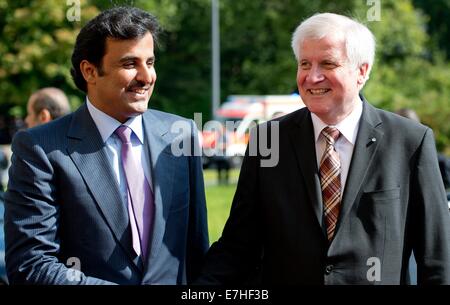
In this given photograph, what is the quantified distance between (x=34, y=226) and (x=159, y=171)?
536 millimetres

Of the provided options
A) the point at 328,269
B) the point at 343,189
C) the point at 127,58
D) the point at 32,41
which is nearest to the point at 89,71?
the point at 127,58

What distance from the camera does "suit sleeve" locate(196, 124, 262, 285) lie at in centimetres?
338

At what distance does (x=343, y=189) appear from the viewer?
3242mm

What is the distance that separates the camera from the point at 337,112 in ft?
10.8

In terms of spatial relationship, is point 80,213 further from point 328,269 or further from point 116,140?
point 328,269

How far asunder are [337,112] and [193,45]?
A: 34.1 m

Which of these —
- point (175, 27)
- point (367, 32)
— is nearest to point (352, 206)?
point (367, 32)

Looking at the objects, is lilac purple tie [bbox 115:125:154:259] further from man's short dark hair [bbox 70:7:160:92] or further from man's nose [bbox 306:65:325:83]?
man's nose [bbox 306:65:325:83]

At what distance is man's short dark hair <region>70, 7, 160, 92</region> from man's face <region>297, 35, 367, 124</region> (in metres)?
0.62

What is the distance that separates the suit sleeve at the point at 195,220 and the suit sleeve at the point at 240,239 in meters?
0.08

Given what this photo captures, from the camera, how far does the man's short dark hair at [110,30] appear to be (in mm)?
3256

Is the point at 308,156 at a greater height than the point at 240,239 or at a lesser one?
greater

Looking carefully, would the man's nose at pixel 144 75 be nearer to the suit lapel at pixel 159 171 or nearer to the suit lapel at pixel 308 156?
the suit lapel at pixel 159 171

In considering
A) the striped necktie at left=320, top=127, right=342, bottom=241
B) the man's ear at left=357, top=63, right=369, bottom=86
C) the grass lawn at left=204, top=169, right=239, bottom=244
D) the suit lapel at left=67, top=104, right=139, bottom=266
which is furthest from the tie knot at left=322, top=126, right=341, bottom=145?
the grass lawn at left=204, top=169, right=239, bottom=244
